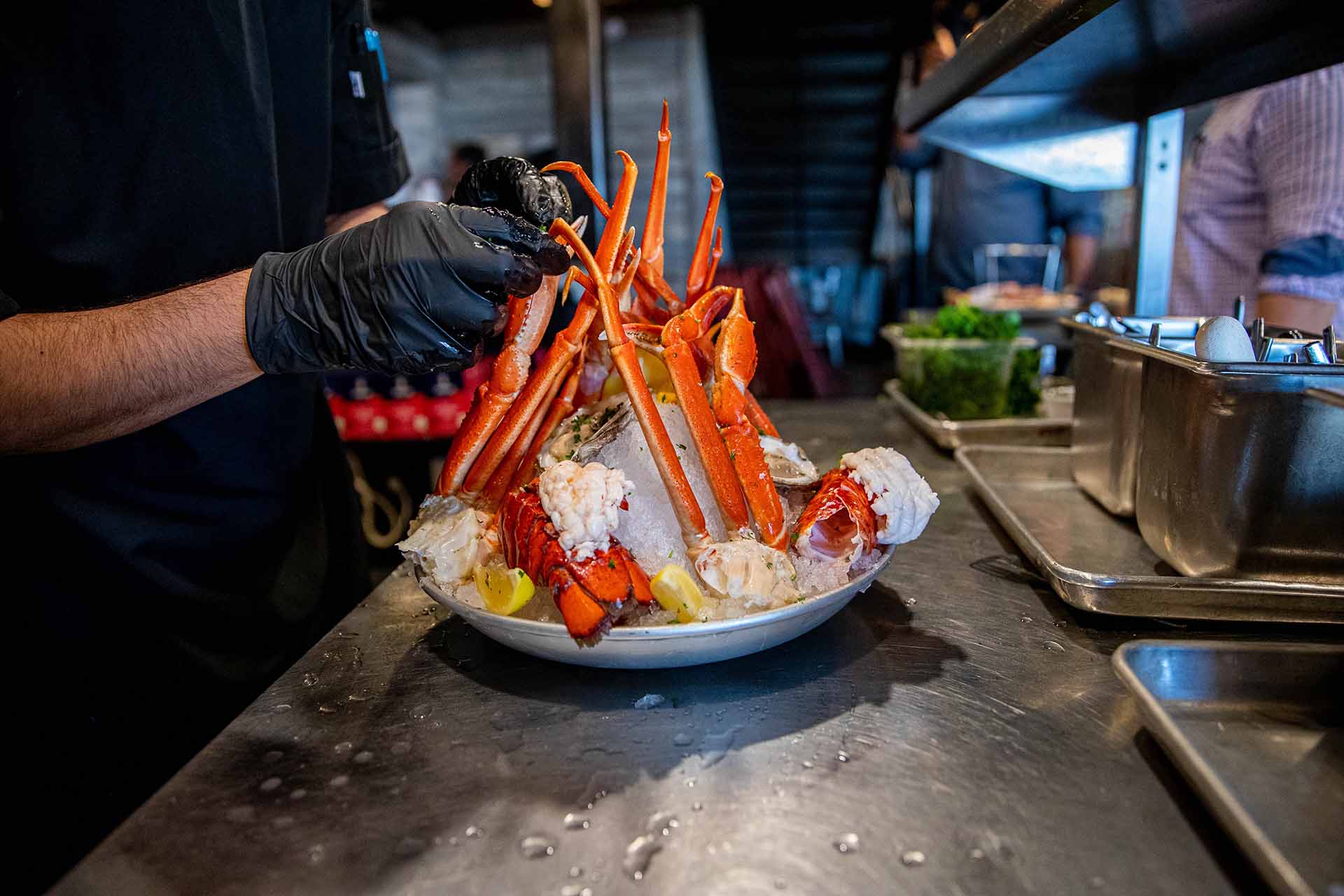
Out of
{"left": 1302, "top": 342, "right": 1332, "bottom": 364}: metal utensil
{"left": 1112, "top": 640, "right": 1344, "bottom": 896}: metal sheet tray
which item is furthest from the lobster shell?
{"left": 1302, "top": 342, "right": 1332, "bottom": 364}: metal utensil

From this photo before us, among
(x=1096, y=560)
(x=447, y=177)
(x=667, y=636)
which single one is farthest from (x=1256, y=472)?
(x=447, y=177)

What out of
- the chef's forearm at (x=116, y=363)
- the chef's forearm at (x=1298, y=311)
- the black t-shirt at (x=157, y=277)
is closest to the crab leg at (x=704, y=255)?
the chef's forearm at (x=116, y=363)

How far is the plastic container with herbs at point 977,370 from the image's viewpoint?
2180mm

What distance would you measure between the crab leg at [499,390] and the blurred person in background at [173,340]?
0.21 feet

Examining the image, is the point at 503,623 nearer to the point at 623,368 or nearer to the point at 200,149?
the point at 623,368

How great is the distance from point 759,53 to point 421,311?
21.1 feet

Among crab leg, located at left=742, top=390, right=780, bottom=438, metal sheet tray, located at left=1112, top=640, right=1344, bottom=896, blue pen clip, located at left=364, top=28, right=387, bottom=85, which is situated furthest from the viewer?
blue pen clip, located at left=364, top=28, right=387, bottom=85

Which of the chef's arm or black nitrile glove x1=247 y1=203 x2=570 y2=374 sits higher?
the chef's arm

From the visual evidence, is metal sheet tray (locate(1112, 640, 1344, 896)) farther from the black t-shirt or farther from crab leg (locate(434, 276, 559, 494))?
the black t-shirt

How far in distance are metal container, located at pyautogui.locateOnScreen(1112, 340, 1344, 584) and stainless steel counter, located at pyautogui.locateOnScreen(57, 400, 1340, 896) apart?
11 cm

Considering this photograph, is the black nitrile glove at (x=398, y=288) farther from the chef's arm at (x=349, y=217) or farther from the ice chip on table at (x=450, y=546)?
the chef's arm at (x=349, y=217)

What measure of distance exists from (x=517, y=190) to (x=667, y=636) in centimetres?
69

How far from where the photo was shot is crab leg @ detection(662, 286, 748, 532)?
42.8 inches

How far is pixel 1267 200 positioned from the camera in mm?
2428
